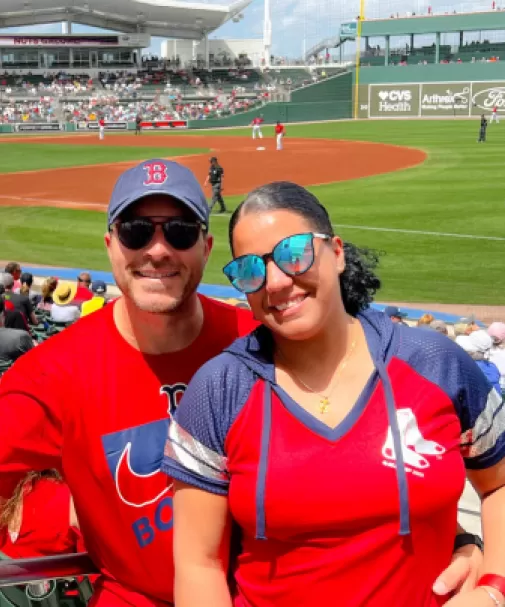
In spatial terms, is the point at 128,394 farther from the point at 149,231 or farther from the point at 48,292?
the point at 48,292

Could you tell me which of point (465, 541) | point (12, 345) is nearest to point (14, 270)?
point (12, 345)

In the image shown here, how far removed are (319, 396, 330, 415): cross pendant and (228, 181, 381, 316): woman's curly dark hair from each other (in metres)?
0.37

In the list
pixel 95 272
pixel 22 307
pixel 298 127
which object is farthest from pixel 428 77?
pixel 22 307

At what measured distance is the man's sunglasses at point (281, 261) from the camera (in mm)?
1932

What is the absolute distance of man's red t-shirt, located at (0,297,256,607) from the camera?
2217mm

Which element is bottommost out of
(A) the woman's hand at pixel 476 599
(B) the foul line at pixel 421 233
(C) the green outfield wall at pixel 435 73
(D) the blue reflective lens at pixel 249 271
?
(B) the foul line at pixel 421 233

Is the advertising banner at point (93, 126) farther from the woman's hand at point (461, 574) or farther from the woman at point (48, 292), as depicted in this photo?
the woman's hand at point (461, 574)

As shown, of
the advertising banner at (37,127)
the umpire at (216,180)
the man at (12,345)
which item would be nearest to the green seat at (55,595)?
the man at (12,345)

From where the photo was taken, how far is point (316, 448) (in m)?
1.82

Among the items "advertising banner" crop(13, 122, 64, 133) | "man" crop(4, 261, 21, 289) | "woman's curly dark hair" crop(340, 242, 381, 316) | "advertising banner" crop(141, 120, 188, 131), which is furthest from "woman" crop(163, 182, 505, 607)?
"advertising banner" crop(13, 122, 64, 133)

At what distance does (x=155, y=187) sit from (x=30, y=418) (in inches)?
33.0

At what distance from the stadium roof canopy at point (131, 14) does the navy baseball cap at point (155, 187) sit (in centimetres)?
7093

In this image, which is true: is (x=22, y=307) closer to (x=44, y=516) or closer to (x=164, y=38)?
(x=44, y=516)

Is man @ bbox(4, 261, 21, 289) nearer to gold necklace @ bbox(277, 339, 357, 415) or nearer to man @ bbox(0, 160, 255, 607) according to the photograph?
man @ bbox(0, 160, 255, 607)
